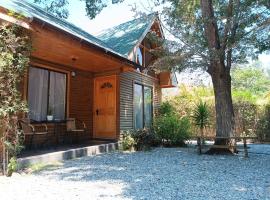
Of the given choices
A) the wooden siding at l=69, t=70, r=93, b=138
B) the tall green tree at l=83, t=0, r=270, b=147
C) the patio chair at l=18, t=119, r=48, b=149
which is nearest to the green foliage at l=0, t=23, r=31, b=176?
the patio chair at l=18, t=119, r=48, b=149

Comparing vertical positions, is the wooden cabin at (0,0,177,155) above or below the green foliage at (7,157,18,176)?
above

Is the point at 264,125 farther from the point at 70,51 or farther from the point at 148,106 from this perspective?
the point at 70,51

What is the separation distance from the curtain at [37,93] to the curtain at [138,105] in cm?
423

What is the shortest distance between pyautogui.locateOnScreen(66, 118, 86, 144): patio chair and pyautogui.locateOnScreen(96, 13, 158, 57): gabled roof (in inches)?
123

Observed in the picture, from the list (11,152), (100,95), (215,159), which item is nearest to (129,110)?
(100,95)

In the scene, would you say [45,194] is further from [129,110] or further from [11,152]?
[129,110]

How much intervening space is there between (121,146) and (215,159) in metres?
3.49

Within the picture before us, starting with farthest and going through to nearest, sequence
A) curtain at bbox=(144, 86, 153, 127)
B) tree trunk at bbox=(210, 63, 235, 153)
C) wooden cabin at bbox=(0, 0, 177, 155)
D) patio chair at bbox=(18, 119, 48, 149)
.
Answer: curtain at bbox=(144, 86, 153, 127) < tree trunk at bbox=(210, 63, 235, 153) < patio chair at bbox=(18, 119, 48, 149) < wooden cabin at bbox=(0, 0, 177, 155)

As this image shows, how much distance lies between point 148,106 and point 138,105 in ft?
3.41

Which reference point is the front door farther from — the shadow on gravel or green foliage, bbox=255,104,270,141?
green foliage, bbox=255,104,270,141

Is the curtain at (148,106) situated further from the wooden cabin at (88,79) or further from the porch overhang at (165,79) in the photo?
the porch overhang at (165,79)

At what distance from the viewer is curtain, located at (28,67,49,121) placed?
26.6ft

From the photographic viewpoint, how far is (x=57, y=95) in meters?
9.16

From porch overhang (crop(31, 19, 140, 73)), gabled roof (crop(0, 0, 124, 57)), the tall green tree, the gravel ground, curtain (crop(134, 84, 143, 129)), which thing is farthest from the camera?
curtain (crop(134, 84, 143, 129))
